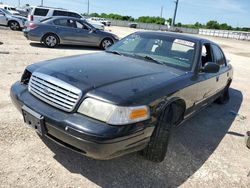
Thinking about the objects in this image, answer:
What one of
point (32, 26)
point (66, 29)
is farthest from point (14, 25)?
point (66, 29)

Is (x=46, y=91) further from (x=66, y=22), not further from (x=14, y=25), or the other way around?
(x=14, y=25)

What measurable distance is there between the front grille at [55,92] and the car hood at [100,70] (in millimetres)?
64

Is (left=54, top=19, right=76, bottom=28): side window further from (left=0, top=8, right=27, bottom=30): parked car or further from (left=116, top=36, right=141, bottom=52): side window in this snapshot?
(left=116, top=36, right=141, bottom=52): side window

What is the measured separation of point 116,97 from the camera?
8.52ft

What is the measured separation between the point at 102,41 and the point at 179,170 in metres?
10.5

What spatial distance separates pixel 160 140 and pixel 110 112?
0.91 m

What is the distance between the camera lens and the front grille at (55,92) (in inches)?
105

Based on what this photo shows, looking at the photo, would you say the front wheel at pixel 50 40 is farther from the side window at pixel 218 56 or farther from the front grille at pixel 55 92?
the front grille at pixel 55 92

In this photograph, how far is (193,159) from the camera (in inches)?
139

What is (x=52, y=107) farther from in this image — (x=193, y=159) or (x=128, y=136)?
(x=193, y=159)

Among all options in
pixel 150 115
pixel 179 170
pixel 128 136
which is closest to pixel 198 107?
pixel 179 170

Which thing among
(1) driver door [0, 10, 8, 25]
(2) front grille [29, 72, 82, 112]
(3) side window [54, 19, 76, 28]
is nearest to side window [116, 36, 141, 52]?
(2) front grille [29, 72, 82, 112]

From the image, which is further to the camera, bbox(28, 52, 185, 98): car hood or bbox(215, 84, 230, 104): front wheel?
bbox(215, 84, 230, 104): front wheel

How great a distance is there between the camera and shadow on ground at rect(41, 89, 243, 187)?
2916 mm
